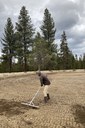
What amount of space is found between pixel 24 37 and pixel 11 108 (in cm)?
4347

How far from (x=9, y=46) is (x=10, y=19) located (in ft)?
23.2

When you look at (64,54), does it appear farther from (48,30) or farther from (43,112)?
(43,112)

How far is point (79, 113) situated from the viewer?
41.4 feet

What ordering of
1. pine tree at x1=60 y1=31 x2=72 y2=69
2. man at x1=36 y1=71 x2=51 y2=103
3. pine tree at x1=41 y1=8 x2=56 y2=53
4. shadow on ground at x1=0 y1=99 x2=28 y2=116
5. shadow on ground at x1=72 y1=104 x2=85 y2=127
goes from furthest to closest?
1. pine tree at x1=60 y1=31 x2=72 y2=69
2. pine tree at x1=41 y1=8 x2=56 y2=53
3. man at x1=36 y1=71 x2=51 y2=103
4. shadow on ground at x1=0 y1=99 x2=28 y2=116
5. shadow on ground at x1=72 y1=104 x2=85 y2=127

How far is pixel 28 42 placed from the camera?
55625 millimetres

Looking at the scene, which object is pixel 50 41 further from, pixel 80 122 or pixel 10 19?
pixel 80 122

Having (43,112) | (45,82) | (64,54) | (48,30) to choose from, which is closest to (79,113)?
(43,112)

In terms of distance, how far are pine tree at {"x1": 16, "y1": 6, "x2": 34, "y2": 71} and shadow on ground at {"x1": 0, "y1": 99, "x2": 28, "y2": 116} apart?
40731 mm

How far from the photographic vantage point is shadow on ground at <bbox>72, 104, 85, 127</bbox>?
11427mm

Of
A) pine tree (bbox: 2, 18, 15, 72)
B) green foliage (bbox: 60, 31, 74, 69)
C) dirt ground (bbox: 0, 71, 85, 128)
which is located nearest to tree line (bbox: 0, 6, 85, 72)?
pine tree (bbox: 2, 18, 15, 72)

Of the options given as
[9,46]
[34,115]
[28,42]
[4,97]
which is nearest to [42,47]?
[28,42]

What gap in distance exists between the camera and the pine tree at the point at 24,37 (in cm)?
5495

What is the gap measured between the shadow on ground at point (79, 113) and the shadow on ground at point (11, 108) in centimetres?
254

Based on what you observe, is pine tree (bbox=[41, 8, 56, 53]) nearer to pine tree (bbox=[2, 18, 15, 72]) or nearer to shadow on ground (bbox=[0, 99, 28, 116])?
pine tree (bbox=[2, 18, 15, 72])
